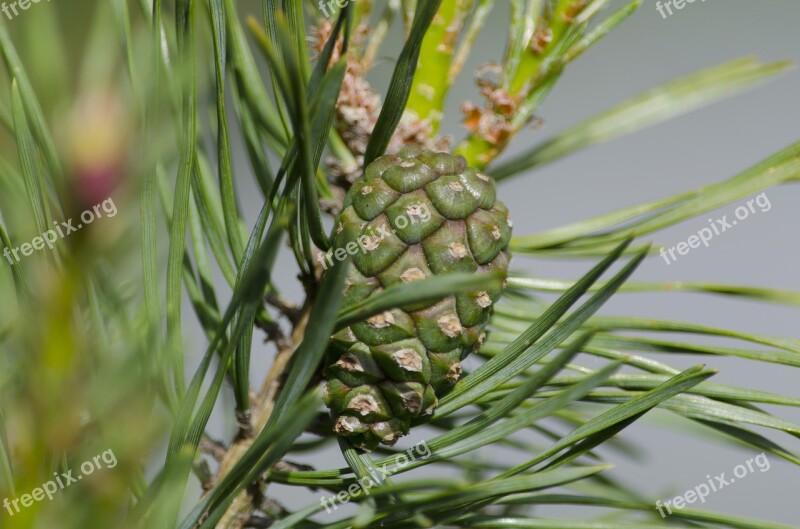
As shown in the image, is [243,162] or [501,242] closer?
[501,242]

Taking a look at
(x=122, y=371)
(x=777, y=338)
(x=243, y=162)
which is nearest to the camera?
(x=122, y=371)

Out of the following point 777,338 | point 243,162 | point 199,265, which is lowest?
point 777,338

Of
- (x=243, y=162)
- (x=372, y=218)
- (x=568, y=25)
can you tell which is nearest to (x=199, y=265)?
(x=372, y=218)

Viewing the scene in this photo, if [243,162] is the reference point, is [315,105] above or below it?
below

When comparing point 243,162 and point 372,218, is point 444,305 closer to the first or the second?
point 372,218

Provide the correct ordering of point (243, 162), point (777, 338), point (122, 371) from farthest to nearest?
1. point (243, 162)
2. point (777, 338)
3. point (122, 371)

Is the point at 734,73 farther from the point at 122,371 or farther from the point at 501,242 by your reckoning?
the point at 122,371
